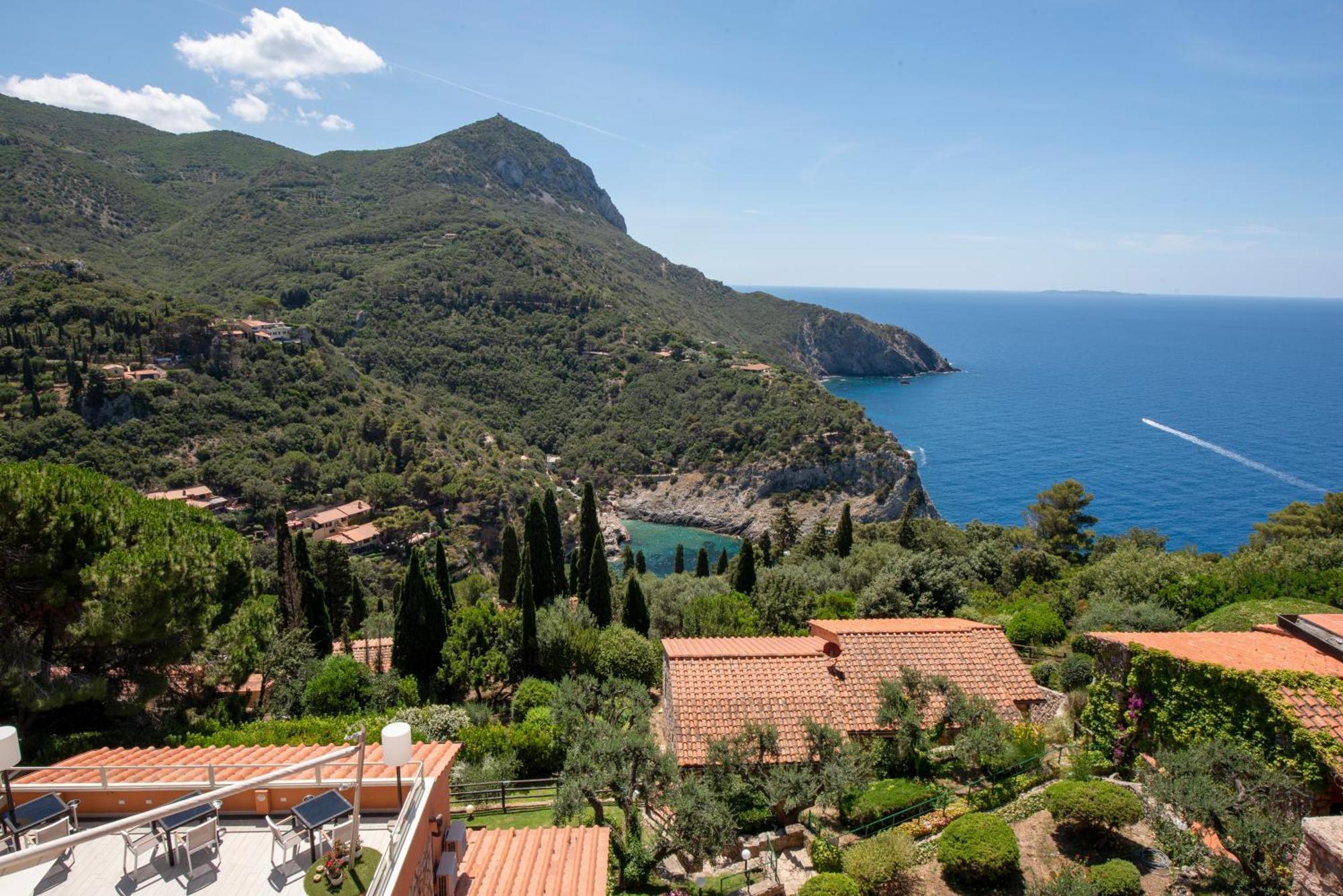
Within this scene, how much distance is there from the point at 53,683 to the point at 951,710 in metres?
15.9

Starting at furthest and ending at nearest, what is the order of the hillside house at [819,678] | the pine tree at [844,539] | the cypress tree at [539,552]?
the pine tree at [844,539] < the cypress tree at [539,552] < the hillside house at [819,678]

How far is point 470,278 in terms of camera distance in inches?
3777

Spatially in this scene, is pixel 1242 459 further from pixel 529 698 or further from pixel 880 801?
pixel 529 698

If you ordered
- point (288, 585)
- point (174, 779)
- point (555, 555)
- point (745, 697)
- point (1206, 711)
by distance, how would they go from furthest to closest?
point (555, 555) < point (288, 585) < point (745, 697) < point (1206, 711) < point (174, 779)

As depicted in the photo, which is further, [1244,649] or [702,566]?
[702,566]

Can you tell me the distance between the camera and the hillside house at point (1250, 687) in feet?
30.0

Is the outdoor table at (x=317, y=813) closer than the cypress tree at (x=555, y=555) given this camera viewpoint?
Yes

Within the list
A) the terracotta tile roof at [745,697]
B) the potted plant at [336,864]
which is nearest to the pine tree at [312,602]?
the terracotta tile roof at [745,697]

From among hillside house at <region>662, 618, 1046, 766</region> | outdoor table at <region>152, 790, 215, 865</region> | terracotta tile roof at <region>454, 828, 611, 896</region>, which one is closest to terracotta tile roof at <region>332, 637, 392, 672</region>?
hillside house at <region>662, 618, 1046, 766</region>

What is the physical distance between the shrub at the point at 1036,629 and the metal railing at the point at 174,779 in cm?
1808

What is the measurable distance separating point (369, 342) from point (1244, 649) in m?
86.1

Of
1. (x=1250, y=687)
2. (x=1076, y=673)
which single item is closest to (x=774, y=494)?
(x=1076, y=673)

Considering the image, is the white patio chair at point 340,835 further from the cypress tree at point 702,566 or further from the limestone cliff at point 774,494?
the limestone cliff at point 774,494

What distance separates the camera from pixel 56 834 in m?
5.43
